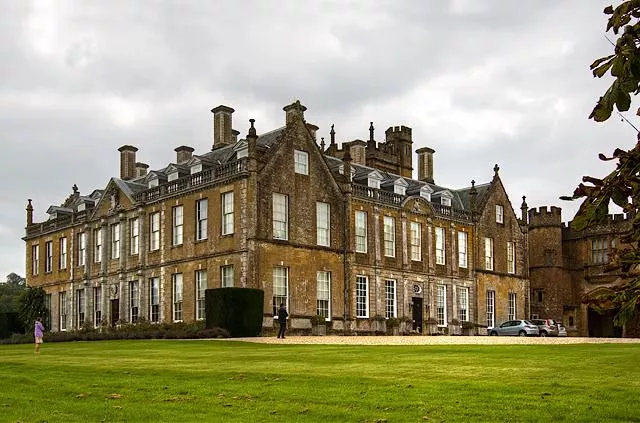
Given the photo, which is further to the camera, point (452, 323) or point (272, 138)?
point (452, 323)

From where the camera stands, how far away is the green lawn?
491 inches

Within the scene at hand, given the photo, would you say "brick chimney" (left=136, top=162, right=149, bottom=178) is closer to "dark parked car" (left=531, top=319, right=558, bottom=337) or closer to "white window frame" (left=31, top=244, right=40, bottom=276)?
"white window frame" (left=31, top=244, right=40, bottom=276)

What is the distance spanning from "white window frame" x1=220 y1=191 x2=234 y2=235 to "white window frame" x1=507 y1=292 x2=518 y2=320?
2273 centimetres

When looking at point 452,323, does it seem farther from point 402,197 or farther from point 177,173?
point 177,173

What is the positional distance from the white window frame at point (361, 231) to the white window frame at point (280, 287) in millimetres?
5727

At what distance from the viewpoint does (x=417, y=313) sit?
49531 mm

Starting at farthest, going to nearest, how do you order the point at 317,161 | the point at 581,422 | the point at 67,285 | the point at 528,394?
the point at 67,285 → the point at 317,161 → the point at 528,394 → the point at 581,422

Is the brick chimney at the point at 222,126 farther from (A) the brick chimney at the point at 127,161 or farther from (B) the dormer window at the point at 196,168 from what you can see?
(A) the brick chimney at the point at 127,161

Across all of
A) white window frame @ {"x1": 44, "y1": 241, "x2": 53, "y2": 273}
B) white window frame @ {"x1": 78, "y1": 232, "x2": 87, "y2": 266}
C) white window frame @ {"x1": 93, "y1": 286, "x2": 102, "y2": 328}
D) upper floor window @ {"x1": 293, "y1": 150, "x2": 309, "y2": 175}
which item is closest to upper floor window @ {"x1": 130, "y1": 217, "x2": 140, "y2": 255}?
white window frame @ {"x1": 93, "y1": 286, "x2": 102, "y2": 328}

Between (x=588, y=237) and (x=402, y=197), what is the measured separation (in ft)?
58.1

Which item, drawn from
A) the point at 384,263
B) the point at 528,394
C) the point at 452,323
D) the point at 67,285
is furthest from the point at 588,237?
the point at 528,394

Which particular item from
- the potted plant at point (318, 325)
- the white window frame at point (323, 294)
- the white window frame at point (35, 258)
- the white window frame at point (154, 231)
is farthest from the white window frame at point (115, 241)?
the potted plant at point (318, 325)

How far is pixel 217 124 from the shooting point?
5084cm

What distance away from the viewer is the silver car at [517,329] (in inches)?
1911
